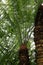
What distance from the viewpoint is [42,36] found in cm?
604

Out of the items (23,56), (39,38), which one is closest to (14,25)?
(23,56)

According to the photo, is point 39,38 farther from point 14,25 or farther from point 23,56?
point 14,25

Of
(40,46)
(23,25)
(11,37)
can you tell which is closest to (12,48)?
(11,37)

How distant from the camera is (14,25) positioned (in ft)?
25.4

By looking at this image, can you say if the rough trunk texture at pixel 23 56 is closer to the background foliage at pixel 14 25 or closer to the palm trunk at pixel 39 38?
the background foliage at pixel 14 25

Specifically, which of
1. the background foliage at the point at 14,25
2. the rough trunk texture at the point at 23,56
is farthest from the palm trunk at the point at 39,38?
the background foliage at the point at 14,25

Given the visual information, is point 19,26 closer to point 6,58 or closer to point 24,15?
point 24,15

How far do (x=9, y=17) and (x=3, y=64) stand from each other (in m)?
1.56

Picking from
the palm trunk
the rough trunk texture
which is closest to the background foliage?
→ the rough trunk texture

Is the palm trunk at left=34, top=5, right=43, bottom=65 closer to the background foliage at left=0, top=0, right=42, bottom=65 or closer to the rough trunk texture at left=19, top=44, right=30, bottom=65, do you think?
the rough trunk texture at left=19, top=44, right=30, bottom=65

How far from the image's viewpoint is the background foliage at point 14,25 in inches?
296

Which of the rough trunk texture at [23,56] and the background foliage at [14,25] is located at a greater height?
the background foliage at [14,25]

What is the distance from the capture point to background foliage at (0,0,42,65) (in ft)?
24.7

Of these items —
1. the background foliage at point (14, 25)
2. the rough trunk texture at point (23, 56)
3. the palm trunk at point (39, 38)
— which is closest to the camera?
the palm trunk at point (39, 38)
